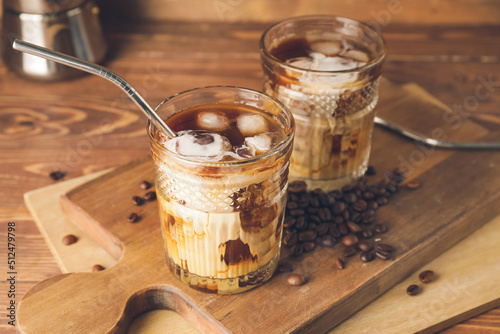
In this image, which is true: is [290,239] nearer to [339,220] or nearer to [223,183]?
[339,220]

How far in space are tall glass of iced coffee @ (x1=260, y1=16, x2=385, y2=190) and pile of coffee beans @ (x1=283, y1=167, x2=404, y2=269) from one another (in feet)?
0.27

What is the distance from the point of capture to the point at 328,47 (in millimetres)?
2033

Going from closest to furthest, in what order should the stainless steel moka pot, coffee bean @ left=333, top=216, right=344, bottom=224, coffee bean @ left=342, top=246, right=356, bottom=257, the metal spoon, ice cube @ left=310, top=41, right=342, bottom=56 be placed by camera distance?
the metal spoon → coffee bean @ left=342, top=246, right=356, bottom=257 → coffee bean @ left=333, top=216, right=344, bottom=224 → ice cube @ left=310, top=41, right=342, bottom=56 → the stainless steel moka pot

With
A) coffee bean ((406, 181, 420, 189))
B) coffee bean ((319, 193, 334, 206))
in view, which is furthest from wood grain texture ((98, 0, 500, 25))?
coffee bean ((319, 193, 334, 206))

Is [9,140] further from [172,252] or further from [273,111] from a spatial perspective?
[273,111]

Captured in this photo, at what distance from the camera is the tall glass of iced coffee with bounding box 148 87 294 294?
147cm

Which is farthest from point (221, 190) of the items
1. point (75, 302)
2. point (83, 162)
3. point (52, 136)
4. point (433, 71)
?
point (433, 71)

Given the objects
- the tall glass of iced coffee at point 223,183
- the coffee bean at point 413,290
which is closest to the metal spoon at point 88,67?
the tall glass of iced coffee at point 223,183

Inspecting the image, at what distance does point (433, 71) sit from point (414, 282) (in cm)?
146

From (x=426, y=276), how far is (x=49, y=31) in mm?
1837

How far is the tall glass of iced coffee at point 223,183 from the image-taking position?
147 centimetres

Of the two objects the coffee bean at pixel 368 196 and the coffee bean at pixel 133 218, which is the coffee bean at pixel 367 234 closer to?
the coffee bean at pixel 368 196

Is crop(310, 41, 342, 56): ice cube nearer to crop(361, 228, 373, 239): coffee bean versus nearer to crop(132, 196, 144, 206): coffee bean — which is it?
crop(361, 228, 373, 239): coffee bean

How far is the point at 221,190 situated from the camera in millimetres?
1473
